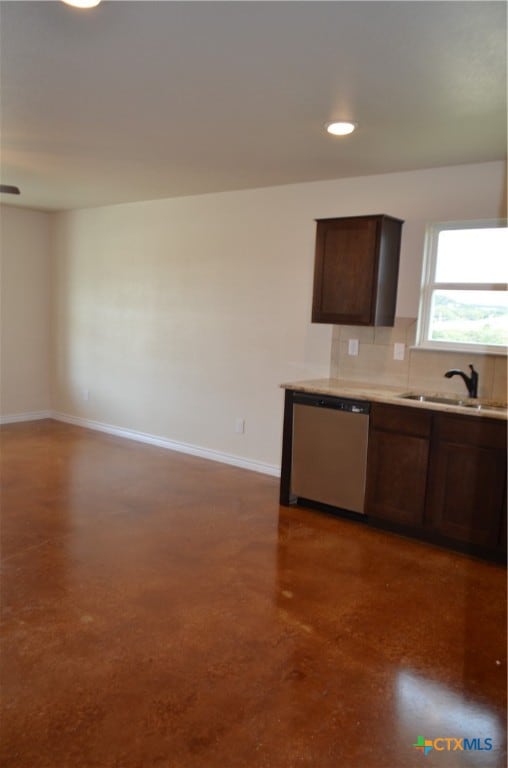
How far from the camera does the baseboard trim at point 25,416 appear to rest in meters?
6.71

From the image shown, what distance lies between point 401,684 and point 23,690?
1.46 meters

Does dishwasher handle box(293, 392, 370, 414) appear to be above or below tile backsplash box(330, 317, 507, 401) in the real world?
below

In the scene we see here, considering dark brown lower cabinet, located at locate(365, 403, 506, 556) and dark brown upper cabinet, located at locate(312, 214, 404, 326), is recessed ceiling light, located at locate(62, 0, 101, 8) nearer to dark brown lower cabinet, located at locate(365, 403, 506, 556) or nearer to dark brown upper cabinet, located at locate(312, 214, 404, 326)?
dark brown upper cabinet, located at locate(312, 214, 404, 326)

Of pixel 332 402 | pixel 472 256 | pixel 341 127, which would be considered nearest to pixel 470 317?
pixel 472 256

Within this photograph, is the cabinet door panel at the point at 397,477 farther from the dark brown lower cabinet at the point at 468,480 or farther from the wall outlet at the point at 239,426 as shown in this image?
the wall outlet at the point at 239,426

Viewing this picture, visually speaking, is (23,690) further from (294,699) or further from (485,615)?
(485,615)

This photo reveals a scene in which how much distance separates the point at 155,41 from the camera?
87.0 inches

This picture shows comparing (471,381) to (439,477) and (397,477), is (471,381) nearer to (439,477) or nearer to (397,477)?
(439,477)

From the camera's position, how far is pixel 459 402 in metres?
3.69

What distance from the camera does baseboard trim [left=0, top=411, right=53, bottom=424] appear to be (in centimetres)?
671

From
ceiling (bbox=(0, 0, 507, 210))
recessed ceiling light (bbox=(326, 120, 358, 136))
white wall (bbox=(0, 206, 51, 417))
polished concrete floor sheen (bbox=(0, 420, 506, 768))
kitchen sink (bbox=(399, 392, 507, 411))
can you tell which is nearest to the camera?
polished concrete floor sheen (bbox=(0, 420, 506, 768))

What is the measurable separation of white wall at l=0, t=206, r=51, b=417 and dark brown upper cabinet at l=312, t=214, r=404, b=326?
161 inches

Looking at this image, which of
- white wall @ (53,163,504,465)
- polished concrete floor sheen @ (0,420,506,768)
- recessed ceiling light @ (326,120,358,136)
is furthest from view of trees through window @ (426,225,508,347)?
polished concrete floor sheen @ (0,420,506,768)

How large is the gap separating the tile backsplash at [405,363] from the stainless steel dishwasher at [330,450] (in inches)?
21.9
